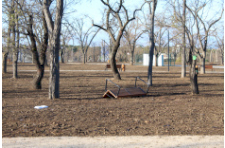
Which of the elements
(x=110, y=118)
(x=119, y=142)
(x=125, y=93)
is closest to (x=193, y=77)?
(x=125, y=93)

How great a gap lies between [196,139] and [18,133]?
11.7ft

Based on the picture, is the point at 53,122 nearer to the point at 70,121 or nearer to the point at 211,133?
the point at 70,121

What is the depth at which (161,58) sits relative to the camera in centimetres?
4869

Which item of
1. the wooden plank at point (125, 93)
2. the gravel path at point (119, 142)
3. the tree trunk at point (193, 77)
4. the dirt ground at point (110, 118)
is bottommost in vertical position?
the gravel path at point (119, 142)

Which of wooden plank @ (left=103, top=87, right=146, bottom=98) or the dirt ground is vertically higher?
wooden plank @ (left=103, top=87, right=146, bottom=98)

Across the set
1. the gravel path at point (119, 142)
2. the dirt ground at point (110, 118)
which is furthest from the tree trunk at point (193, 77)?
the gravel path at point (119, 142)

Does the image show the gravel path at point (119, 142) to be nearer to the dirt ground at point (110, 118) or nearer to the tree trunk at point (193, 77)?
the dirt ground at point (110, 118)

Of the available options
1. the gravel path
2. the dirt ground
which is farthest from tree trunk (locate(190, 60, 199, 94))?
the gravel path

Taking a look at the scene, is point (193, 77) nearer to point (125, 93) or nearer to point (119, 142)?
point (125, 93)

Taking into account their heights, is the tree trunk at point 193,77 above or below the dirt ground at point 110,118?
above

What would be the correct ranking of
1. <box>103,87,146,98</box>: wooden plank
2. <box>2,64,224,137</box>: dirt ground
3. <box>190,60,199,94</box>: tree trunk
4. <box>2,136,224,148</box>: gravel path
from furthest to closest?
<box>190,60,199,94</box>: tree trunk < <box>103,87,146,98</box>: wooden plank < <box>2,64,224,137</box>: dirt ground < <box>2,136,224,148</box>: gravel path

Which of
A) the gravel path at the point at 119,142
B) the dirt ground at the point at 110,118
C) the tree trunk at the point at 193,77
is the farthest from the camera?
the tree trunk at the point at 193,77

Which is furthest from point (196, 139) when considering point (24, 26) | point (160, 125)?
point (24, 26)

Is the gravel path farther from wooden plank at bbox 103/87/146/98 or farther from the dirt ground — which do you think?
wooden plank at bbox 103/87/146/98
